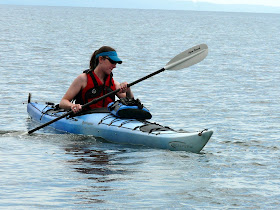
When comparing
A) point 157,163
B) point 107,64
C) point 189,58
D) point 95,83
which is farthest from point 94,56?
point 157,163

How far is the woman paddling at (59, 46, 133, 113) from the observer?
34.5ft

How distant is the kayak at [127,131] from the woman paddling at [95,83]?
11.9 inches

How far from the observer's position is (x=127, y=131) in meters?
10.1

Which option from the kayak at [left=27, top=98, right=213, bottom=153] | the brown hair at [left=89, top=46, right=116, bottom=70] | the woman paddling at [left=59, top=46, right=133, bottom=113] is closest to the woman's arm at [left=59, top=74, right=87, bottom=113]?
the woman paddling at [left=59, top=46, right=133, bottom=113]

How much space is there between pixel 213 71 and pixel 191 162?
17.9 meters

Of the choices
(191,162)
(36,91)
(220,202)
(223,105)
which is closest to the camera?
(220,202)

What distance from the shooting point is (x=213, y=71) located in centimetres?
2678

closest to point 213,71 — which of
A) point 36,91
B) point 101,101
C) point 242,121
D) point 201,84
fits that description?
point 201,84

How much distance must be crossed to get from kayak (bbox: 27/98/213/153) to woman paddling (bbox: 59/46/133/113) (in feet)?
1.00

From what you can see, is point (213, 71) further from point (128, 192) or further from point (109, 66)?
point (128, 192)

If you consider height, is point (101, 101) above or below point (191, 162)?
above

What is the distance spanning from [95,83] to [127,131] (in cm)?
106

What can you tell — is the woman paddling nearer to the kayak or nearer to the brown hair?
the brown hair

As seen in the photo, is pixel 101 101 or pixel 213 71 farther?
pixel 213 71
